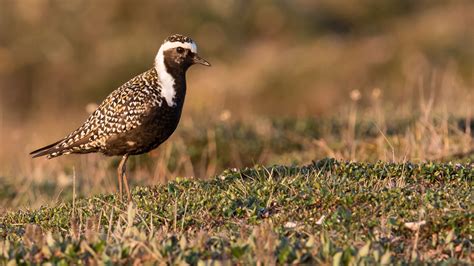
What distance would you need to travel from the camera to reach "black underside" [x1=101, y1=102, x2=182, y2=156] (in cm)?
777

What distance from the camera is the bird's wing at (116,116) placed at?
783 centimetres

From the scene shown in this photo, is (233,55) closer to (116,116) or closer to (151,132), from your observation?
(116,116)

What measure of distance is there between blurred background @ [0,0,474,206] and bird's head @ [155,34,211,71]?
8.10m

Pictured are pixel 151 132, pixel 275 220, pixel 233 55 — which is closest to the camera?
pixel 275 220

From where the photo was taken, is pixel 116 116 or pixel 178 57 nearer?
pixel 116 116

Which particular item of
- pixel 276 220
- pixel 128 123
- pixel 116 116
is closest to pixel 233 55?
pixel 116 116

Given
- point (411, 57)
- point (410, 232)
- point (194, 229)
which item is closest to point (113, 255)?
point (194, 229)

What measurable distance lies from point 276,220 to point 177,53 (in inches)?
104

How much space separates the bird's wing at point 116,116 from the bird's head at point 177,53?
0.77 ft

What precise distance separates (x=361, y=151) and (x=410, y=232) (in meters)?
5.08

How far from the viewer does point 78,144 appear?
8.23m

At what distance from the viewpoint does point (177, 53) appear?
837 cm

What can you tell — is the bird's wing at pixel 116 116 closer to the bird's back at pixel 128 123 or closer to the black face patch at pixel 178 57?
the bird's back at pixel 128 123

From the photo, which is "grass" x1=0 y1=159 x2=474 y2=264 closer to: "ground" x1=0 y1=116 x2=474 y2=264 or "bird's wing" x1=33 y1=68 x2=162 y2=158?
"ground" x1=0 y1=116 x2=474 y2=264
